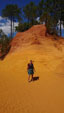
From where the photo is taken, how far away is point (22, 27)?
29.0 metres

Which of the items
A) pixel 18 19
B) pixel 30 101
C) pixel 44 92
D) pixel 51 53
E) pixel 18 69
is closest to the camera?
pixel 30 101

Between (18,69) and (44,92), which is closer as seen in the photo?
(44,92)

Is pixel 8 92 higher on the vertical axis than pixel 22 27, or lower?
lower

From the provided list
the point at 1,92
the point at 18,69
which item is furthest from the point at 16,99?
the point at 18,69

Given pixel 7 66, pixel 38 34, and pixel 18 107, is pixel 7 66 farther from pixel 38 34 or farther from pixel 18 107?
pixel 18 107

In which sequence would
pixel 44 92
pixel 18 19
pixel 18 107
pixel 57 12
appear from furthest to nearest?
pixel 18 19
pixel 57 12
pixel 44 92
pixel 18 107

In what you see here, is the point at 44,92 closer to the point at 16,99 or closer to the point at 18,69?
the point at 16,99

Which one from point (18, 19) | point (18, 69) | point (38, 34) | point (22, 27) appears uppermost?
point (18, 19)

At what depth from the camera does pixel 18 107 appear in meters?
5.66

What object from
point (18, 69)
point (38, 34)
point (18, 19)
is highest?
point (18, 19)

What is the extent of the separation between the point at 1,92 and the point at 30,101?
2088 mm

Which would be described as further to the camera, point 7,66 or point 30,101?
point 7,66

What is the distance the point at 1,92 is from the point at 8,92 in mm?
411

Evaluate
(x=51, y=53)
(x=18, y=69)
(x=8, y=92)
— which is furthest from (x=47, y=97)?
(x=51, y=53)
